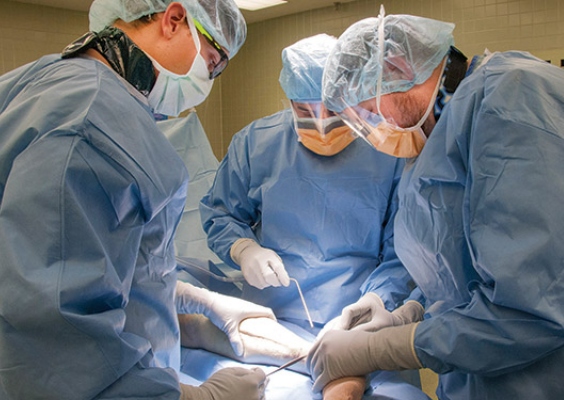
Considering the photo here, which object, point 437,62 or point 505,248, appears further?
point 437,62

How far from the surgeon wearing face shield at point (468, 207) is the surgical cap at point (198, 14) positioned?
354 millimetres

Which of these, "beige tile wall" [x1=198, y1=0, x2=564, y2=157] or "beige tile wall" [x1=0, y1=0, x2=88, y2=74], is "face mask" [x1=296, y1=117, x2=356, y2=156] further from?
"beige tile wall" [x1=0, y1=0, x2=88, y2=74]

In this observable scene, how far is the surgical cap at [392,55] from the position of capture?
1452mm

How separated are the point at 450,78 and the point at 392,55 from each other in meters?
0.18

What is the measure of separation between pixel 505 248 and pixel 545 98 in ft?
1.15

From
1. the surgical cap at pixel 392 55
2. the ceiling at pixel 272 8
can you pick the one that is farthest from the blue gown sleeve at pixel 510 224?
the ceiling at pixel 272 8

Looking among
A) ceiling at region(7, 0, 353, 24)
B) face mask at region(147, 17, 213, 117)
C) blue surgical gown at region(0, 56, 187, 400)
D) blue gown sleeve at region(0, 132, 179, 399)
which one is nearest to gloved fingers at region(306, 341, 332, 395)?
blue surgical gown at region(0, 56, 187, 400)

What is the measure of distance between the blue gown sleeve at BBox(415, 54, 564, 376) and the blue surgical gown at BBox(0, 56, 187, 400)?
66 cm

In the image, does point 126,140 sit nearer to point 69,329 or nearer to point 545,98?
point 69,329

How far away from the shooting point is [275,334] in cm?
181

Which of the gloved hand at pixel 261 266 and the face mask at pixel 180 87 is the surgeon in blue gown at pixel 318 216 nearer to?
the gloved hand at pixel 261 266

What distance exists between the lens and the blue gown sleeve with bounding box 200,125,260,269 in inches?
91.2

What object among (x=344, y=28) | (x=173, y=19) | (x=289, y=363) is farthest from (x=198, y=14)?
(x=344, y=28)

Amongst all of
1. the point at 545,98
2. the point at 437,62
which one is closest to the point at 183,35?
the point at 437,62
